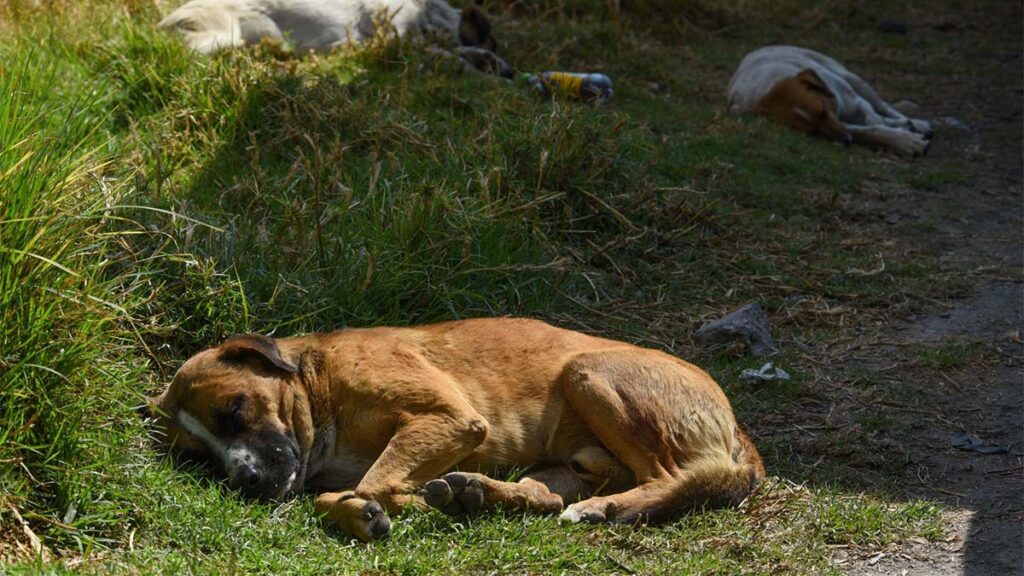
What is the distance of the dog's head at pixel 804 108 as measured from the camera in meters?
11.8

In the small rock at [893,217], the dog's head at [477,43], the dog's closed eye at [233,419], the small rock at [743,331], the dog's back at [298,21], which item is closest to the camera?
the dog's closed eye at [233,419]

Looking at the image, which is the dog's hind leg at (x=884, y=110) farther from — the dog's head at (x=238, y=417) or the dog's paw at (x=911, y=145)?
the dog's head at (x=238, y=417)

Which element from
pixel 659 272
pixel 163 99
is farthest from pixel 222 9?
pixel 659 272

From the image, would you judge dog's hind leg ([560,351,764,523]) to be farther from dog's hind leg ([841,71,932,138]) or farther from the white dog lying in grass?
dog's hind leg ([841,71,932,138])

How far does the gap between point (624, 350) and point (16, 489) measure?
2.58 m

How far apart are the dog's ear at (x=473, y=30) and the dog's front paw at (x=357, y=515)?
7.54m

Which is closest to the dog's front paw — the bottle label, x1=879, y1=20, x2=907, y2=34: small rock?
the bottle label

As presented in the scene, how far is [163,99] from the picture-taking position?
8.64 metres

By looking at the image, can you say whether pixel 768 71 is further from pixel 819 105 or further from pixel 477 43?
pixel 477 43

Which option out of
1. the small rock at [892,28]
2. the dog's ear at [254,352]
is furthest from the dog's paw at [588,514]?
the small rock at [892,28]

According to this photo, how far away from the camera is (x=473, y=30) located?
11.7 m

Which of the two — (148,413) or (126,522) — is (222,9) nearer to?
(148,413)

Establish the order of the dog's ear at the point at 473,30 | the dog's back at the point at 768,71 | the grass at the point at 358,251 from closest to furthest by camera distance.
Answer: the grass at the point at 358,251 < the dog's ear at the point at 473,30 < the dog's back at the point at 768,71

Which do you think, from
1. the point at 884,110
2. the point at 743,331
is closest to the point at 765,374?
the point at 743,331
